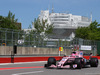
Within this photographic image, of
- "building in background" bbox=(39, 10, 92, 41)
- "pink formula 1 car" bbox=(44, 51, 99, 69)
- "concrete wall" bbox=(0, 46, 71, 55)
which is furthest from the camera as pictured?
"building in background" bbox=(39, 10, 92, 41)

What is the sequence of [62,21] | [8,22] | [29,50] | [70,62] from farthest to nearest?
[62,21]
[8,22]
[29,50]
[70,62]

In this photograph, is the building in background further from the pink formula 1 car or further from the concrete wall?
the pink formula 1 car

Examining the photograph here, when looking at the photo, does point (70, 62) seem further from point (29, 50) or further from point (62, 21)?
point (62, 21)

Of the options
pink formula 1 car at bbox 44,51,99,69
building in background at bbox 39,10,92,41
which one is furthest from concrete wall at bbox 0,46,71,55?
building in background at bbox 39,10,92,41

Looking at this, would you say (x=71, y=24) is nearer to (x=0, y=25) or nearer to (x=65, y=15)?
(x=65, y=15)

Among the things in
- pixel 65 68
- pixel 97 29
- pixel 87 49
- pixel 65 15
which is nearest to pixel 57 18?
pixel 65 15

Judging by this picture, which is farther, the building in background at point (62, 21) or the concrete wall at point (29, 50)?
the building in background at point (62, 21)

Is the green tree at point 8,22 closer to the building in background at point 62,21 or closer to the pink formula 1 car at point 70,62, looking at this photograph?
the pink formula 1 car at point 70,62

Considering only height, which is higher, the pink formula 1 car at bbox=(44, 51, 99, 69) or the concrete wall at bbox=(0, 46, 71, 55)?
the concrete wall at bbox=(0, 46, 71, 55)

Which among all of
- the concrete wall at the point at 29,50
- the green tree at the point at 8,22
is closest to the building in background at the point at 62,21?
the green tree at the point at 8,22

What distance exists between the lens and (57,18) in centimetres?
19238

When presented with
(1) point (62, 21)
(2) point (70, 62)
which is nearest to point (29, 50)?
(2) point (70, 62)

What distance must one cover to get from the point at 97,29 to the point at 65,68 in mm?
56761

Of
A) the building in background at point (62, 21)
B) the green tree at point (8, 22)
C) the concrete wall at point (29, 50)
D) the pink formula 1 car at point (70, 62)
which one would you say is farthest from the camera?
the building in background at point (62, 21)
